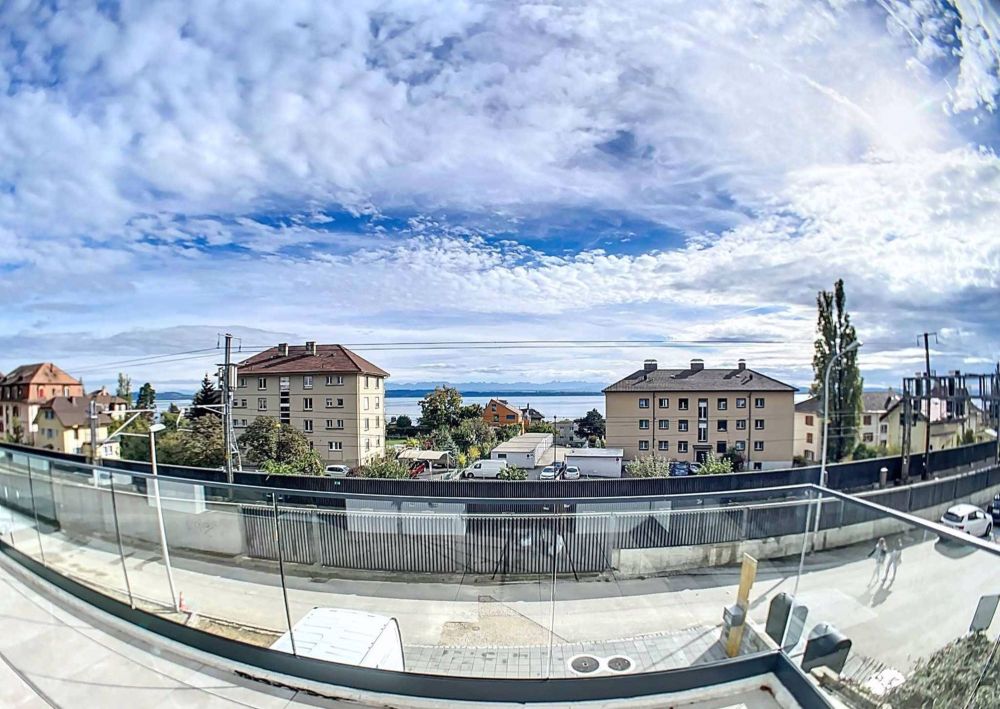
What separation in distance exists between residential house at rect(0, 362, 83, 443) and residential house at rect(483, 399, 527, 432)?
14.6 m

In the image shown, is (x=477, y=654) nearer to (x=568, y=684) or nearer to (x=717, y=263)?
(x=568, y=684)

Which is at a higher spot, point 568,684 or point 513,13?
point 513,13

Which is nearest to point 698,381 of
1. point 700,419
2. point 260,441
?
point 700,419

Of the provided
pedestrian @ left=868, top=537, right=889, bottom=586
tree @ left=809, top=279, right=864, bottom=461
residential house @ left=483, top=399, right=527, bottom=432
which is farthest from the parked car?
residential house @ left=483, top=399, right=527, bottom=432

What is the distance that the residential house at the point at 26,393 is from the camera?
14.6ft

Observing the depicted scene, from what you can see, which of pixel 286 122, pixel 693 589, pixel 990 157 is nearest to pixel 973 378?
pixel 990 157

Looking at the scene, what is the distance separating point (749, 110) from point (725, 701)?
11.8 feet

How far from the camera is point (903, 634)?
3.00 feet

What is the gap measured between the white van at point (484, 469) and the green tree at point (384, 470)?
1801 millimetres

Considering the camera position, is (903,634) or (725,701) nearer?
(903,634)

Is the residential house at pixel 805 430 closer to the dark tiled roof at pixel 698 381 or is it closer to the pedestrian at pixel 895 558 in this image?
the dark tiled roof at pixel 698 381

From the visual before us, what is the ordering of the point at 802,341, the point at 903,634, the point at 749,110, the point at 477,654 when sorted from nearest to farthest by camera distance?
1. the point at 903,634
2. the point at 477,654
3. the point at 749,110
4. the point at 802,341

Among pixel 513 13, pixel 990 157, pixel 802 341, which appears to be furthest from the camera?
pixel 802 341

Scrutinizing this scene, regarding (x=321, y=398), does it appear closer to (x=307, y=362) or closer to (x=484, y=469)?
(x=307, y=362)
